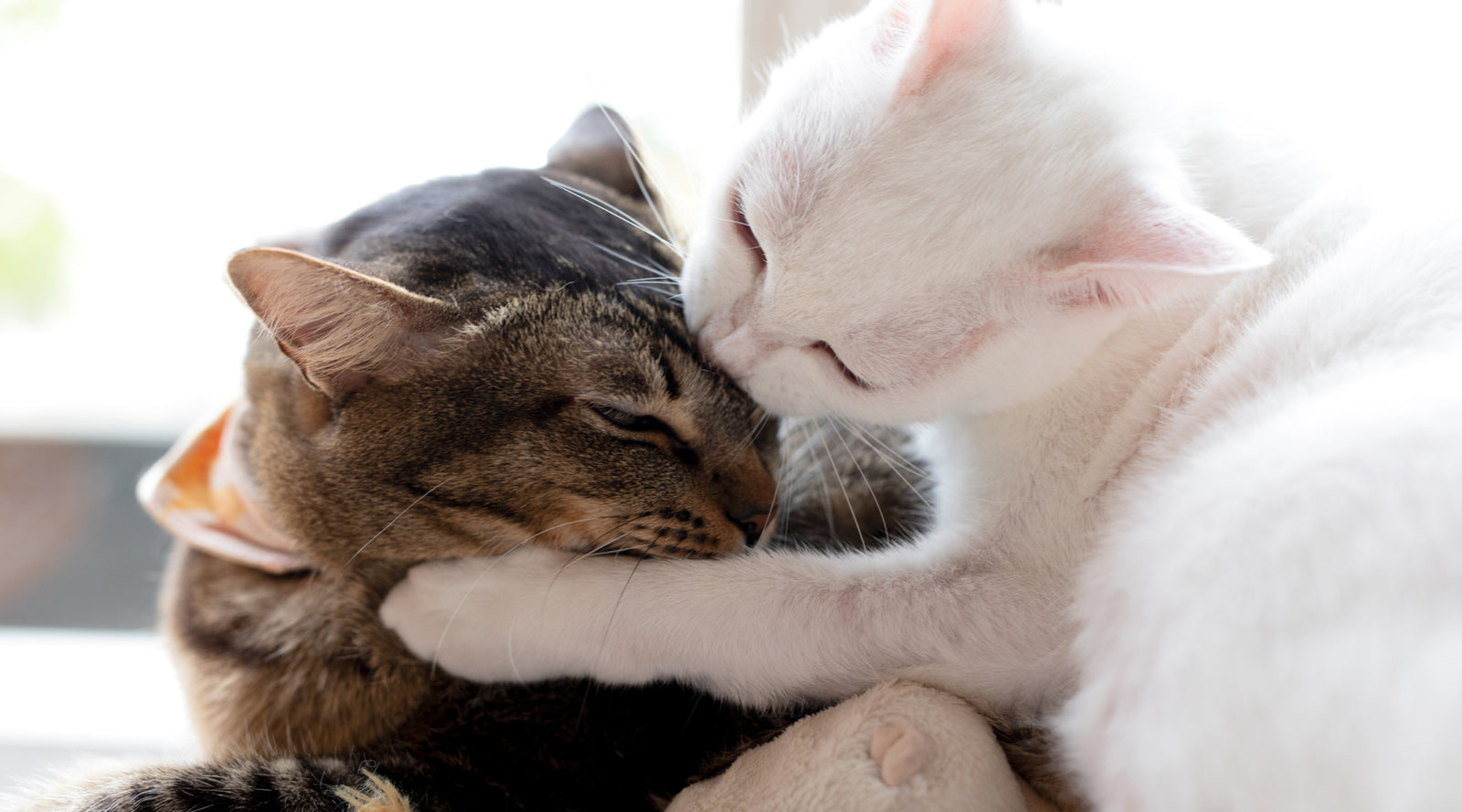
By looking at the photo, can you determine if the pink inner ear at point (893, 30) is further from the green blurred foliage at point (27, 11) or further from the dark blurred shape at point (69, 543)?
the dark blurred shape at point (69, 543)

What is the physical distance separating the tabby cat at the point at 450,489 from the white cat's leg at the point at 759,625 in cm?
4

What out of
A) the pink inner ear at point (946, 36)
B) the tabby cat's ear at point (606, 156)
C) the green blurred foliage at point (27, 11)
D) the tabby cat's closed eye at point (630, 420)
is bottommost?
the tabby cat's closed eye at point (630, 420)

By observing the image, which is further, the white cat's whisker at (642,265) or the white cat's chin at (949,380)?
the white cat's whisker at (642,265)

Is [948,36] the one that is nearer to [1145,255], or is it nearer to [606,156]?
[1145,255]

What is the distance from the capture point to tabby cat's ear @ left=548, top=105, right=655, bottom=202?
1183mm

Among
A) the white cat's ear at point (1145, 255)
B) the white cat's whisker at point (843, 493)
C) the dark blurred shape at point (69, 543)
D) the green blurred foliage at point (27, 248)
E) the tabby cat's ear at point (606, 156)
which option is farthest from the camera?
the dark blurred shape at point (69, 543)

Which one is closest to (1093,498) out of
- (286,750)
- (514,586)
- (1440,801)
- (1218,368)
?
(1218,368)

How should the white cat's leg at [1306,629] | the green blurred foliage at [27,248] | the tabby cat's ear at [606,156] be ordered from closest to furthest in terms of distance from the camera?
the white cat's leg at [1306,629], the tabby cat's ear at [606,156], the green blurred foliage at [27,248]

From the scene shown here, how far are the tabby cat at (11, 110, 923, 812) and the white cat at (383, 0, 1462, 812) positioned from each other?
0.06m

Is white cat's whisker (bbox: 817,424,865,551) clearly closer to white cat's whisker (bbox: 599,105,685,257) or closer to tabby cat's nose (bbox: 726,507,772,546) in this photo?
tabby cat's nose (bbox: 726,507,772,546)

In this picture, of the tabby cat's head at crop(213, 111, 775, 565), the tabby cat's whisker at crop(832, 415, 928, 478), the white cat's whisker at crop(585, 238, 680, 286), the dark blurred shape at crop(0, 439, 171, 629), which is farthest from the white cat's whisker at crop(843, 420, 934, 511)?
the dark blurred shape at crop(0, 439, 171, 629)

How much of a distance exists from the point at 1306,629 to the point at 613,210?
757mm

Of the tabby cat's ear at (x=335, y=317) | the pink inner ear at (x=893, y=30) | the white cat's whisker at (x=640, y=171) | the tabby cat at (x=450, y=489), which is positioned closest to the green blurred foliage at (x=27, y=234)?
the tabby cat at (x=450, y=489)

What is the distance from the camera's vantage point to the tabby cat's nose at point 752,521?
0.95 meters
